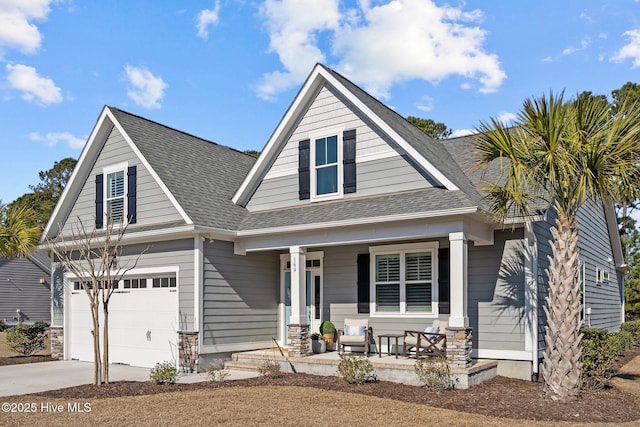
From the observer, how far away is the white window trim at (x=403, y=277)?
13.6 m

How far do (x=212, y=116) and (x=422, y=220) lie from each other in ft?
31.8

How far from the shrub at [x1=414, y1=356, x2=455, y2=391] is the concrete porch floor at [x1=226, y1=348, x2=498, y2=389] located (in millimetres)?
279

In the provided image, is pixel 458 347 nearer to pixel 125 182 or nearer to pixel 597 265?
pixel 125 182

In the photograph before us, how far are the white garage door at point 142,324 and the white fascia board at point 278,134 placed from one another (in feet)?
9.99

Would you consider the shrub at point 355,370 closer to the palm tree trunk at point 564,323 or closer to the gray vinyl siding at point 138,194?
the palm tree trunk at point 564,323

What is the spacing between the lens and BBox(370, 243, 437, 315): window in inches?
544

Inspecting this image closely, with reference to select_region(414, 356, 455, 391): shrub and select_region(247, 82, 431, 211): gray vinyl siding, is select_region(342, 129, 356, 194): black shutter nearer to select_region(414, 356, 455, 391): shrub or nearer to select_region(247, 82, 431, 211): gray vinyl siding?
select_region(247, 82, 431, 211): gray vinyl siding

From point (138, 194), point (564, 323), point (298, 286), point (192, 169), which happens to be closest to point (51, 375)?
point (138, 194)

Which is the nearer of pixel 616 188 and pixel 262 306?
pixel 616 188

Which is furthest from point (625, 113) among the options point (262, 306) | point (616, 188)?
point (262, 306)

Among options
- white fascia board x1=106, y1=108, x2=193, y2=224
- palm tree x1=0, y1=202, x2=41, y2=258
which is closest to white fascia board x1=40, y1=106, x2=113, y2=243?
white fascia board x1=106, y1=108, x2=193, y2=224

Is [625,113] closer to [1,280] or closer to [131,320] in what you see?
[131,320]

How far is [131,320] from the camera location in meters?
15.6

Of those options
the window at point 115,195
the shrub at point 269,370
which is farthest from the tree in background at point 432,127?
the shrub at point 269,370
